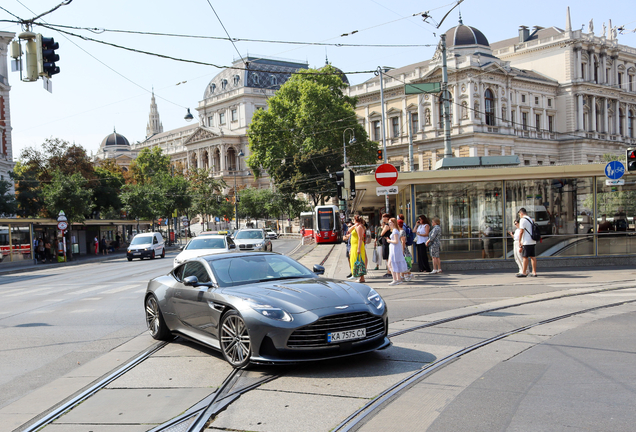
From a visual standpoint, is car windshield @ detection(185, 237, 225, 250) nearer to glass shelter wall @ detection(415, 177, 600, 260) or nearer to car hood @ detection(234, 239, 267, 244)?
glass shelter wall @ detection(415, 177, 600, 260)

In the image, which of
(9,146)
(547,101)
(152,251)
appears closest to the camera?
(152,251)

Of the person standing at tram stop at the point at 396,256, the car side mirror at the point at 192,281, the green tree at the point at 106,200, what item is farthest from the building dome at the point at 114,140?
the car side mirror at the point at 192,281

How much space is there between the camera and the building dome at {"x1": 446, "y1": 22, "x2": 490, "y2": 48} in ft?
248

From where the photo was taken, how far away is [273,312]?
21.2 ft

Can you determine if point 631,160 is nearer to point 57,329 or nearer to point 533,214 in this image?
point 533,214

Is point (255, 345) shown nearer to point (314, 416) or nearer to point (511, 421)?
point (314, 416)

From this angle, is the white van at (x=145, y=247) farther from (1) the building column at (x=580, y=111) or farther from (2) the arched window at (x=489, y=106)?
(1) the building column at (x=580, y=111)

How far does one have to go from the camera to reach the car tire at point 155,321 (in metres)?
8.73

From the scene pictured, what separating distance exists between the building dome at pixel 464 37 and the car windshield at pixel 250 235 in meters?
50.7

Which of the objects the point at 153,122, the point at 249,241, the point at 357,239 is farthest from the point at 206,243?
the point at 153,122

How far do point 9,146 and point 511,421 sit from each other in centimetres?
5933

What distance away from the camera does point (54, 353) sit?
837 cm

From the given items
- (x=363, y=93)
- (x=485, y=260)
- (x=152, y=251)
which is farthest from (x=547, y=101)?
(x=485, y=260)

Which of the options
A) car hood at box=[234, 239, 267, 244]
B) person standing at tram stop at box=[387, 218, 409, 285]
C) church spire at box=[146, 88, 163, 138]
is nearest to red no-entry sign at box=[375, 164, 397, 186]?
person standing at tram stop at box=[387, 218, 409, 285]
